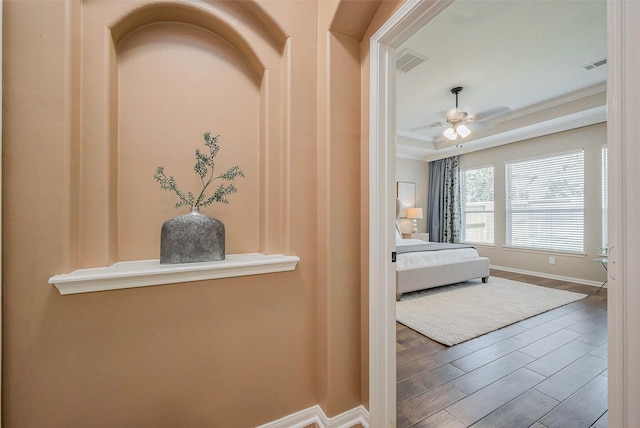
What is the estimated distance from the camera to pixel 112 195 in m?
1.19

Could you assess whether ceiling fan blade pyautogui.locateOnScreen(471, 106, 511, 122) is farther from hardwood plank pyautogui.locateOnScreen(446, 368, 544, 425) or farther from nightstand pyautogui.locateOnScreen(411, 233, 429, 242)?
hardwood plank pyautogui.locateOnScreen(446, 368, 544, 425)

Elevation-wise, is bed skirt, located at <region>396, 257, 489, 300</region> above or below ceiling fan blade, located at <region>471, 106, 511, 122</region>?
below

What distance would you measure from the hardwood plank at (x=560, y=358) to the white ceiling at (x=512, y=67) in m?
2.91

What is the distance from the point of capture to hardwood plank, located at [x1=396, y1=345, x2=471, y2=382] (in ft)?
6.32

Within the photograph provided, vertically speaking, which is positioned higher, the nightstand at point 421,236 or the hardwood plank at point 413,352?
the nightstand at point 421,236

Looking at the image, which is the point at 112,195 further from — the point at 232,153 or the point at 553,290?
the point at 553,290

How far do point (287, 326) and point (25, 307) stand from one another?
3.53ft

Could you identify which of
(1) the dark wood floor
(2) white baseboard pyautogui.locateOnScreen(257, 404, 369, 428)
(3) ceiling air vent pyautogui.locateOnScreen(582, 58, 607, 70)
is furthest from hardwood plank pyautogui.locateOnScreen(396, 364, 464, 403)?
(3) ceiling air vent pyautogui.locateOnScreen(582, 58, 607, 70)

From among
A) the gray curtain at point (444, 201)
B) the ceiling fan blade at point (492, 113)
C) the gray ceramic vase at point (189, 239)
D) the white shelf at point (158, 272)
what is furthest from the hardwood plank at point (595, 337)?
the gray curtain at point (444, 201)

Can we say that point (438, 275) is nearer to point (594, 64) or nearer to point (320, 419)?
point (320, 419)

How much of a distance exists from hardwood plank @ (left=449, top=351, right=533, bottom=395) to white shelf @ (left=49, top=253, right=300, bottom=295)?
149cm

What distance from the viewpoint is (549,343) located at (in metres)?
2.35

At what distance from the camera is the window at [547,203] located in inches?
170

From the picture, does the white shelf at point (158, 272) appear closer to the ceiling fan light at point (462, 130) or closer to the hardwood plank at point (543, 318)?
the hardwood plank at point (543, 318)
